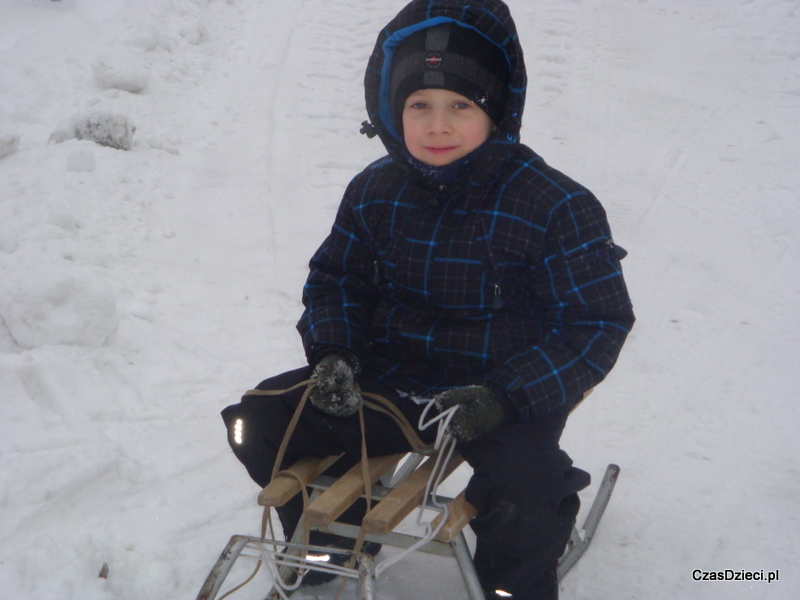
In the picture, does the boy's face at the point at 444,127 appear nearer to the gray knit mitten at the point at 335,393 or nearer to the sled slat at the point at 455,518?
the gray knit mitten at the point at 335,393

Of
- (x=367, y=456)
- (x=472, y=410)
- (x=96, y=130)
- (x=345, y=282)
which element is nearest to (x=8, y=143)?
(x=96, y=130)

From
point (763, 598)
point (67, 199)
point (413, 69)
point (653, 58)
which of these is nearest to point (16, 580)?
point (413, 69)

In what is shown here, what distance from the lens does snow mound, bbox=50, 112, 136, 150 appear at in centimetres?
453

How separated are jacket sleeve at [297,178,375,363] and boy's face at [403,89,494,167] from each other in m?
0.28

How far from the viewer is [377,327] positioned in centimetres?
215

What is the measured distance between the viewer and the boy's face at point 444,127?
2012 mm

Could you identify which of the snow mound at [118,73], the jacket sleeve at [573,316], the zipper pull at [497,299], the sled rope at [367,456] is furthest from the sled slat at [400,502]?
the snow mound at [118,73]

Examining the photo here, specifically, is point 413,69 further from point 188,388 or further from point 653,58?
point 653,58

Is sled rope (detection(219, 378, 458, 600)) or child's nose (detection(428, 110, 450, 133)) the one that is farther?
child's nose (detection(428, 110, 450, 133))

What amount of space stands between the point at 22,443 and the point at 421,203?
1.54 m

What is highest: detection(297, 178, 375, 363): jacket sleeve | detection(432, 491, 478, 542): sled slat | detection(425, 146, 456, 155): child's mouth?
detection(425, 146, 456, 155): child's mouth

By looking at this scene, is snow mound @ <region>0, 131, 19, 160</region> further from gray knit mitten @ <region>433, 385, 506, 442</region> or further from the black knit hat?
gray knit mitten @ <region>433, 385, 506, 442</region>

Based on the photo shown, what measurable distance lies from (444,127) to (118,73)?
3941 millimetres

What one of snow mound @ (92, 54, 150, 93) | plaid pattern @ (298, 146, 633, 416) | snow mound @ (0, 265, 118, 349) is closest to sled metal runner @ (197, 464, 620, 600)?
plaid pattern @ (298, 146, 633, 416)
